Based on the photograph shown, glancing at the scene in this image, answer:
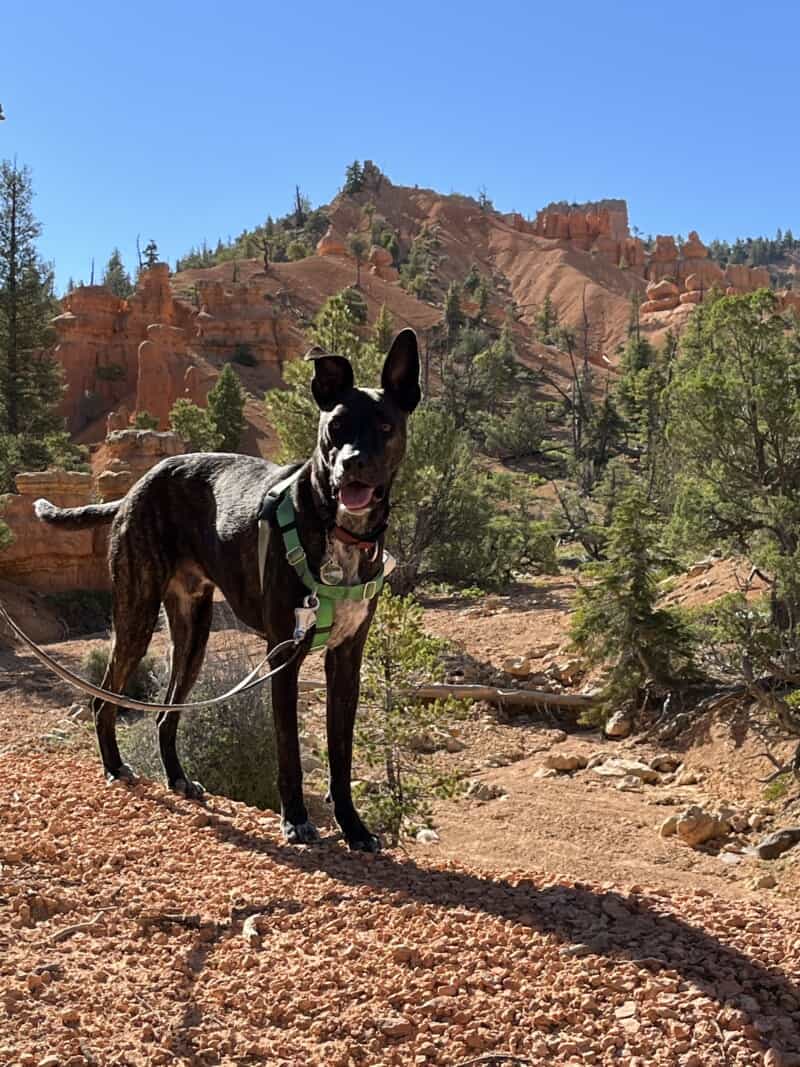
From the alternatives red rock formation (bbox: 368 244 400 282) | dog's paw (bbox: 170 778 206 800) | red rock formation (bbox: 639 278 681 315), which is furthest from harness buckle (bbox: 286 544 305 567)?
red rock formation (bbox: 639 278 681 315)

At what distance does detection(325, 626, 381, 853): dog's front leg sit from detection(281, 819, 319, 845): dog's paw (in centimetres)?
14

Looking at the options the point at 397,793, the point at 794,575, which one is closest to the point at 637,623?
the point at 794,575

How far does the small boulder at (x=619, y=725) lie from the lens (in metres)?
11.7

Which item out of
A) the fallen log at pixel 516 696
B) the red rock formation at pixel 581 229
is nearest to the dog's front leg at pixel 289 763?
the fallen log at pixel 516 696

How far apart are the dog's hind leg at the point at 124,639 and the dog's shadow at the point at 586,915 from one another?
3.57 feet

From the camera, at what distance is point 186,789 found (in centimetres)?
496

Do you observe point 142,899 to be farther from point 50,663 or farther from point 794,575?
point 794,575

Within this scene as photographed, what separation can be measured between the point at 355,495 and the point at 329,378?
507 mm

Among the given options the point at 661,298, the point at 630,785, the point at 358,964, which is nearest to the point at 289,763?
the point at 358,964

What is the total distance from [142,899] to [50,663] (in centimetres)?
85

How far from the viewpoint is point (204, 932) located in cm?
315

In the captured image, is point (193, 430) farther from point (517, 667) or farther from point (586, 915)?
point (586, 915)

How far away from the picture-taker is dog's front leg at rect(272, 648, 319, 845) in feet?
13.5

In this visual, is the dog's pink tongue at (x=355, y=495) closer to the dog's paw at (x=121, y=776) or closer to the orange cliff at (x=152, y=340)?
the dog's paw at (x=121, y=776)
